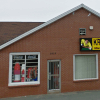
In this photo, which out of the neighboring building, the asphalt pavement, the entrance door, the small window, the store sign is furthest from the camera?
the small window

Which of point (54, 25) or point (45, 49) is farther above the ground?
point (54, 25)

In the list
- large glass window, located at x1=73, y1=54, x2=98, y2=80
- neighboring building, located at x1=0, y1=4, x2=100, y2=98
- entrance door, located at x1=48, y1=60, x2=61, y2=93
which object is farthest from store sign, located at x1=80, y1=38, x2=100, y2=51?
entrance door, located at x1=48, y1=60, x2=61, y2=93

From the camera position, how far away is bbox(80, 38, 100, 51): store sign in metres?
7.63

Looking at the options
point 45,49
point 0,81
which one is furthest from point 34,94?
point 45,49

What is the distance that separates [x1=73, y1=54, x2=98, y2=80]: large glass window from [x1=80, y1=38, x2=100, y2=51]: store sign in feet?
1.86

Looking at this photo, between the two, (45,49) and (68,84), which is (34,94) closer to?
(68,84)

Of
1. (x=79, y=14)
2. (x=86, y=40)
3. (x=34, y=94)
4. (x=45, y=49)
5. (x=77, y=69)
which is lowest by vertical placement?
(x=34, y=94)

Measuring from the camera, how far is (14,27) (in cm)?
1135

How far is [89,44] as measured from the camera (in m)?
7.70

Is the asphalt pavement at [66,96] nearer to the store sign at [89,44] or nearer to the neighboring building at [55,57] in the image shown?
the neighboring building at [55,57]

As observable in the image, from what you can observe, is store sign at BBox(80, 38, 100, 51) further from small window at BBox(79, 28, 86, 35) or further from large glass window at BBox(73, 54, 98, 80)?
large glass window at BBox(73, 54, 98, 80)

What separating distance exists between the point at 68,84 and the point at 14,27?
7.61 meters

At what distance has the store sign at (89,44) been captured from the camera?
763 cm

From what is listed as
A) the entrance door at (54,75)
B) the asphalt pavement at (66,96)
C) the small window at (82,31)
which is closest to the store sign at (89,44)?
the small window at (82,31)
